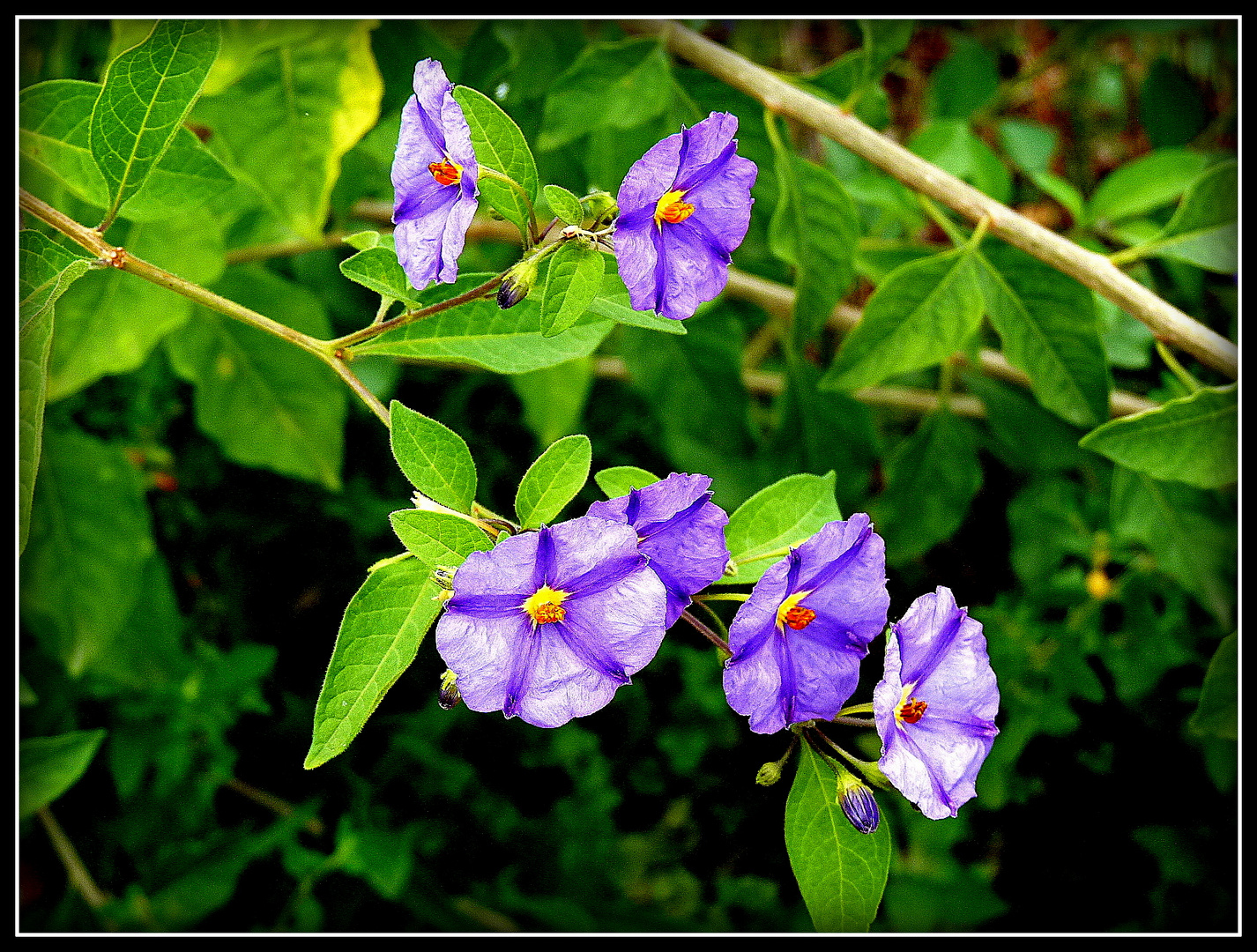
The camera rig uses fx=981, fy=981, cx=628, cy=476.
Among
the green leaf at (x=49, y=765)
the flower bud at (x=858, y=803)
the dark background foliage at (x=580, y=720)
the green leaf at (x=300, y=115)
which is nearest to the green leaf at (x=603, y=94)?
the dark background foliage at (x=580, y=720)

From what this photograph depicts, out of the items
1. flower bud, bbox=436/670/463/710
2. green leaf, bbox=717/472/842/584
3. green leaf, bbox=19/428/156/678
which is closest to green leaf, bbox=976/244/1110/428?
green leaf, bbox=717/472/842/584

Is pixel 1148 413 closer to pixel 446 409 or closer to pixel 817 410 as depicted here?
pixel 817 410

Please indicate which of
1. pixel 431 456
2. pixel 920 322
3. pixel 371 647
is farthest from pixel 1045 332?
pixel 371 647

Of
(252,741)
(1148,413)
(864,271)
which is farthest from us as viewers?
(252,741)

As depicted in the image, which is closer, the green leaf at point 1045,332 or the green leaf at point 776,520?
the green leaf at point 776,520

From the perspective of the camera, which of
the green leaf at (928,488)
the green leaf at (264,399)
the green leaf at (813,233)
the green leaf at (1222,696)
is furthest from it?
the green leaf at (928,488)

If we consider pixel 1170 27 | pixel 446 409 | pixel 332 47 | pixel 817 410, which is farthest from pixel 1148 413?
pixel 446 409

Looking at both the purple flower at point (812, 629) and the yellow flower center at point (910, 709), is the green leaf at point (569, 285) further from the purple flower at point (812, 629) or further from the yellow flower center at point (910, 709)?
the yellow flower center at point (910, 709)
